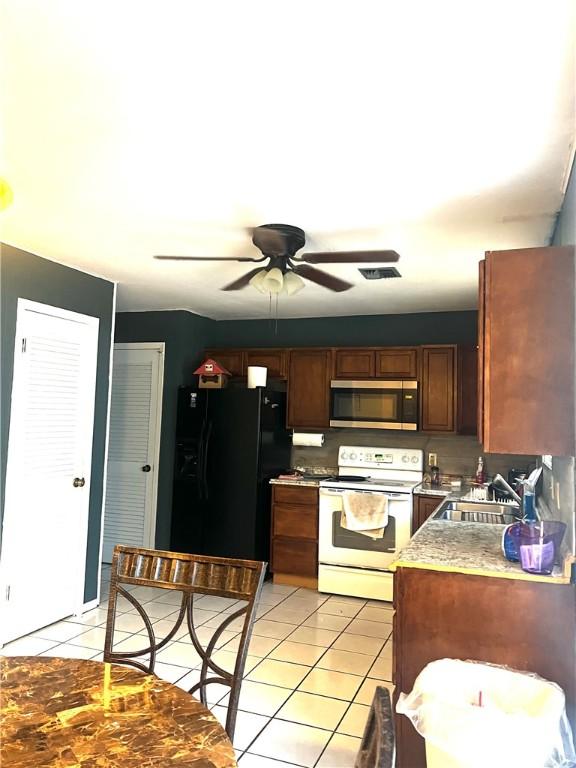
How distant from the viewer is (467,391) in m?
4.73

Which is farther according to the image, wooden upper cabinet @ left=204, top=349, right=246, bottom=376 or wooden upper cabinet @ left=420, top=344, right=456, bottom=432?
wooden upper cabinet @ left=204, top=349, right=246, bottom=376

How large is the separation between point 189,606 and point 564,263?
5.78ft

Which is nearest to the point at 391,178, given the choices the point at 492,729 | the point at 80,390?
the point at 492,729

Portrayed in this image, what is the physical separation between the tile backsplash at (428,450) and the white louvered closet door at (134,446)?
1.39 metres

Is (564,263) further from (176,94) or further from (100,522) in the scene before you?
(100,522)

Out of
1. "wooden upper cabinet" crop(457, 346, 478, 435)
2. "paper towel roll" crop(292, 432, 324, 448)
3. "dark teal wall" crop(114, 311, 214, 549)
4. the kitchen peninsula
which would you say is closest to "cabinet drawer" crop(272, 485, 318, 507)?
→ "paper towel roll" crop(292, 432, 324, 448)

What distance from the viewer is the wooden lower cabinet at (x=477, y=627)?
202 centimetres

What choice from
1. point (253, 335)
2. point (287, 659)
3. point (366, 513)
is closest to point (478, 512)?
point (366, 513)

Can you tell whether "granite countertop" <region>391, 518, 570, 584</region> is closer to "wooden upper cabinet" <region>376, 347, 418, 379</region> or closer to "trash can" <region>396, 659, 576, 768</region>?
"trash can" <region>396, 659, 576, 768</region>

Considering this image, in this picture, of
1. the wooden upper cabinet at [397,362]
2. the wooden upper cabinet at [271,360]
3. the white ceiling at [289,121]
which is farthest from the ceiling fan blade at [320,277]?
the wooden upper cabinet at [271,360]

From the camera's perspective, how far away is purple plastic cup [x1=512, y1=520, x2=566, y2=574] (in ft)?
6.87

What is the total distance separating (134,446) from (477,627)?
12.8ft

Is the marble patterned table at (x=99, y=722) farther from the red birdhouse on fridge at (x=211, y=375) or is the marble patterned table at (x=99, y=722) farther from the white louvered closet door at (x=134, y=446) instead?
the white louvered closet door at (x=134, y=446)

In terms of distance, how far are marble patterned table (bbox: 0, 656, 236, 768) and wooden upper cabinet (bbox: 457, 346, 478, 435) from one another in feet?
12.4
